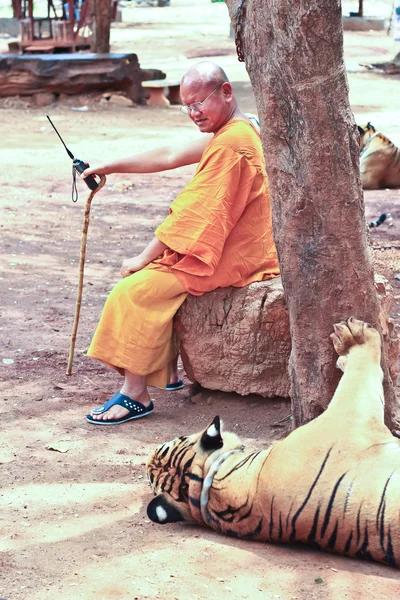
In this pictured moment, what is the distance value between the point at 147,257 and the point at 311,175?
120 cm

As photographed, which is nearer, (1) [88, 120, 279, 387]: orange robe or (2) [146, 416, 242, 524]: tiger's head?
(2) [146, 416, 242, 524]: tiger's head

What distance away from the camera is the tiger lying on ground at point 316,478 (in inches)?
124

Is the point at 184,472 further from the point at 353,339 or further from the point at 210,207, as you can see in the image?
the point at 210,207

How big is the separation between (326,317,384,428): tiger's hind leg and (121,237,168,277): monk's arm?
112cm

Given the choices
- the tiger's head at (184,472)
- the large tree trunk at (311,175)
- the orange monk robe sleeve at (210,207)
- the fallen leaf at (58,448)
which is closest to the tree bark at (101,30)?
the orange monk robe sleeve at (210,207)

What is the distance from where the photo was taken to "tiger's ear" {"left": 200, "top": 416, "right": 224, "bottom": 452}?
3.51 metres

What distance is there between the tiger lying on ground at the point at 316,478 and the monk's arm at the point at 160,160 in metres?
1.40

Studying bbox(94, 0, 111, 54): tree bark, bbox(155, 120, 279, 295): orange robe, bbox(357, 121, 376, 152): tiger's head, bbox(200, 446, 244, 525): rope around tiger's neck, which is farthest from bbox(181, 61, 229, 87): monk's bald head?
bbox(94, 0, 111, 54): tree bark

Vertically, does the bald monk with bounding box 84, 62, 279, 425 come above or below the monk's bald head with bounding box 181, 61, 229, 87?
below

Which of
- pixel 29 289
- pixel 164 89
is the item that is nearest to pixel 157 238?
pixel 29 289

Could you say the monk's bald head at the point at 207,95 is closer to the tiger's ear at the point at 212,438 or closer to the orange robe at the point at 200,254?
the orange robe at the point at 200,254

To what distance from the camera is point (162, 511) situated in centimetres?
347

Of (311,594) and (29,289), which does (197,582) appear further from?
(29,289)

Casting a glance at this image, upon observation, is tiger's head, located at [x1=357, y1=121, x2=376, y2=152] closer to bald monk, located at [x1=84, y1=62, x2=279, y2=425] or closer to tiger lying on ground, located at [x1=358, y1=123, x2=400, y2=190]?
tiger lying on ground, located at [x1=358, y1=123, x2=400, y2=190]
